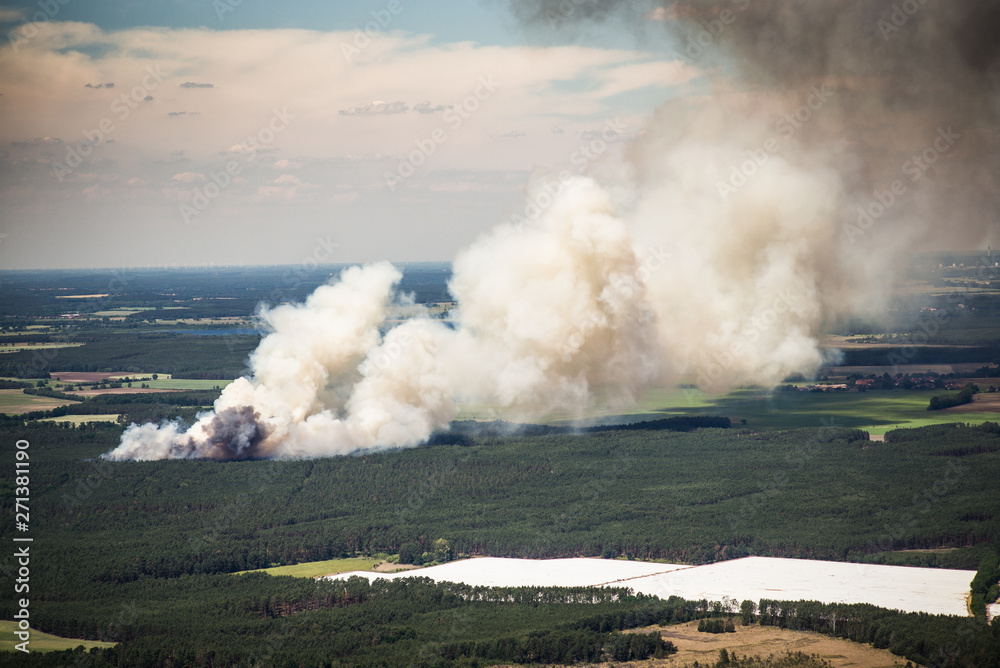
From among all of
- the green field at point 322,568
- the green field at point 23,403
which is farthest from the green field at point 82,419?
the green field at point 322,568

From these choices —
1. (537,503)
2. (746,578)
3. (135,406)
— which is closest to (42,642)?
(537,503)

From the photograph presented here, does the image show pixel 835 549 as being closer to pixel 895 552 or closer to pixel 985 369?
pixel 895 552

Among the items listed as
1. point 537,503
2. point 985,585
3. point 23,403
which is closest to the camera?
point 985,585

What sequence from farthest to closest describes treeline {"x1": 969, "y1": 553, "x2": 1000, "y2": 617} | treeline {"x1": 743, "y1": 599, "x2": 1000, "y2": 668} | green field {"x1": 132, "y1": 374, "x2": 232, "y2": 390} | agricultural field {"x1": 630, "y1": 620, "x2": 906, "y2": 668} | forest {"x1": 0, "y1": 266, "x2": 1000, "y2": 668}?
green field {"x1": 132, "y1": 374, "x2": 232, "y2": 390} < treeline {"x1": 969, "y1": 553, "x2": 1000, "y2": 617} < forest {"x1": 0, "y1": 266, "x2": 1000, "y2": 668} < agricultural field {"x1": 630, "y1": 620, "x2": 906, "y2": 668} < treeline {"x1": 743, "y1": 599, "x2": 1000, "y2": 668}

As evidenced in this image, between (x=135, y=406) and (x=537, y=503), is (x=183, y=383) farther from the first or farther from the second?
(x=537, y=503)

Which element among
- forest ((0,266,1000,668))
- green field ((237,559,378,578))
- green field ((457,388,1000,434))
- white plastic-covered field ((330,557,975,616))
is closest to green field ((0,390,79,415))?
forest ((0,266,1000,668))

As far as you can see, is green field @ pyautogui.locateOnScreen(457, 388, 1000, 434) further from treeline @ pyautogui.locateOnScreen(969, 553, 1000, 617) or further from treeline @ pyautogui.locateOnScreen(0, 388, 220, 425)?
treeline @ pyautogui.locateOnScreen(969, 553, 1000, 617)

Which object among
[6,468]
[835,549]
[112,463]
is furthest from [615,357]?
[6,468]
